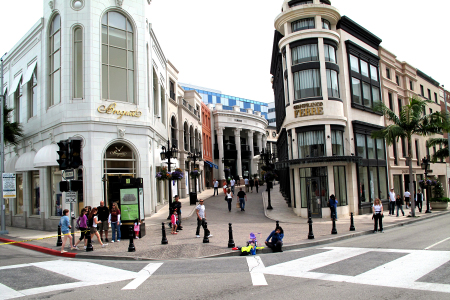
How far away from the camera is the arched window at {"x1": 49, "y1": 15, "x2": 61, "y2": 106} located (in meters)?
22.0

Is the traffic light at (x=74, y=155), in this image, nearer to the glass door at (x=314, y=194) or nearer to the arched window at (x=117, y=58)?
the arched window at (x=117, y=58)

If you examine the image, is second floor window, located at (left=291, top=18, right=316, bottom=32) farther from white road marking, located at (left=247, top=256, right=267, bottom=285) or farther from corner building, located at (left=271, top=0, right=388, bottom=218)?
white road marking, located at (left=247, top=256, right=267, bottom=285)

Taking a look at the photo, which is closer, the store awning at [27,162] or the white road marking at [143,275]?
the white road marking at [143,275]

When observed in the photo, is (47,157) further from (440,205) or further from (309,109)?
(440,205)

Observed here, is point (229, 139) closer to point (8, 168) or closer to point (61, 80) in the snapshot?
point (8, 168)

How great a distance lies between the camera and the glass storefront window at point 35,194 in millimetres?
24922

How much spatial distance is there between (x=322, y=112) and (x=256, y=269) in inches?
610

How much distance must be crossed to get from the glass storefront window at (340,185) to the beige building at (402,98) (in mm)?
8787

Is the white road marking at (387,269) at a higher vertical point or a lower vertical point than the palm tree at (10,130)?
lower

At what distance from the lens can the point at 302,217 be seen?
22422 millimetres

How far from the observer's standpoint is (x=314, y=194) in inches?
885

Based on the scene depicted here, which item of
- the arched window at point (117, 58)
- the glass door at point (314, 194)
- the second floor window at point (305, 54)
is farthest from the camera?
the second floor window at point (305, 54)

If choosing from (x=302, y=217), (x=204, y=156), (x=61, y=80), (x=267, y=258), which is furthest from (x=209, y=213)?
(x=204, y=156)

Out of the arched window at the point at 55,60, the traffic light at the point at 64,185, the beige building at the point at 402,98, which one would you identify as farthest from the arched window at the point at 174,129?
the traffic light at the point at 64,185
